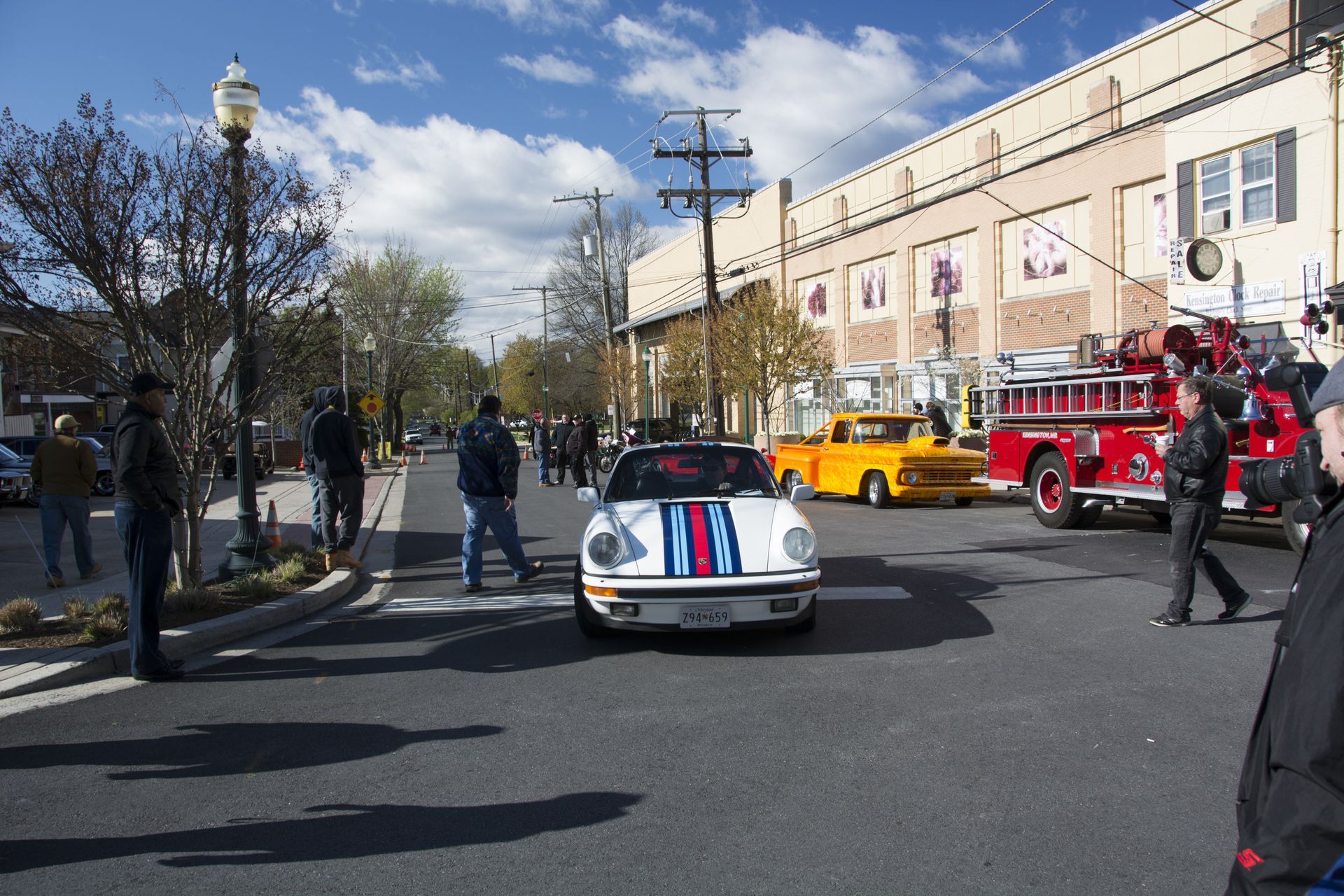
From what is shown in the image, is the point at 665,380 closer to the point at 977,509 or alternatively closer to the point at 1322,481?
the point at 977,509

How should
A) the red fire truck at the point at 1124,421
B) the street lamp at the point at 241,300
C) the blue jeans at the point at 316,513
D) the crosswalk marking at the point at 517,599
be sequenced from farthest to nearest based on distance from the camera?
the blue jeans at the point at 316,513 < the red fire truck at the point at 1124,421 < the crosswalk marking at the point at 517,599 < the street lamp at the point at 241,300

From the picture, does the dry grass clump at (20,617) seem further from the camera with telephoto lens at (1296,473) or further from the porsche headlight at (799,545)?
the camera with telephoto lens at (1296,473)

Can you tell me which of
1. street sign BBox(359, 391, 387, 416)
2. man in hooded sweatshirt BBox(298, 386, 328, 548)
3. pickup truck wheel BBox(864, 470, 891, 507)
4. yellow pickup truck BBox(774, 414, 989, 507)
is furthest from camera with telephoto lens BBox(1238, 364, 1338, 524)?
street sign BBox(359, 391, 387, 416)

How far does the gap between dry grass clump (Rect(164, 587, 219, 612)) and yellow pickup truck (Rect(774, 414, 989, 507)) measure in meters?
9.55

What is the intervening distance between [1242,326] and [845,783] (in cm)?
1806

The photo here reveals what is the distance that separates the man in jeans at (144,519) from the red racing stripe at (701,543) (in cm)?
337

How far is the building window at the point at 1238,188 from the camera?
58.5ft

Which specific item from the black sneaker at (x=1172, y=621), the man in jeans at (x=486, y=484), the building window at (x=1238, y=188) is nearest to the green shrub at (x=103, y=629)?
the man in jeans at (x=486, y=484)

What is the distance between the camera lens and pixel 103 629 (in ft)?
21.3

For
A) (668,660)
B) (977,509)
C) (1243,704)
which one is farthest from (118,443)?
(977,509)

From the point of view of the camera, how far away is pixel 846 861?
3389mm

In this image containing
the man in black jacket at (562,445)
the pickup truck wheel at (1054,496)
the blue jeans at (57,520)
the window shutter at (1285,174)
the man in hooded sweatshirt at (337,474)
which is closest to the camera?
the blue jeans at (57,520)

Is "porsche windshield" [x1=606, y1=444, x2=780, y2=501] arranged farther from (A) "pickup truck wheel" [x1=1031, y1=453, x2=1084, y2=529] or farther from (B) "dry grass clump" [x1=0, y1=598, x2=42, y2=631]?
(A) "pickup truck wheel" [x1=1031, y1=453, x2=1084, y2=529]

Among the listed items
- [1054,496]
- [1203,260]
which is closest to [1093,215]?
[1203,260]
